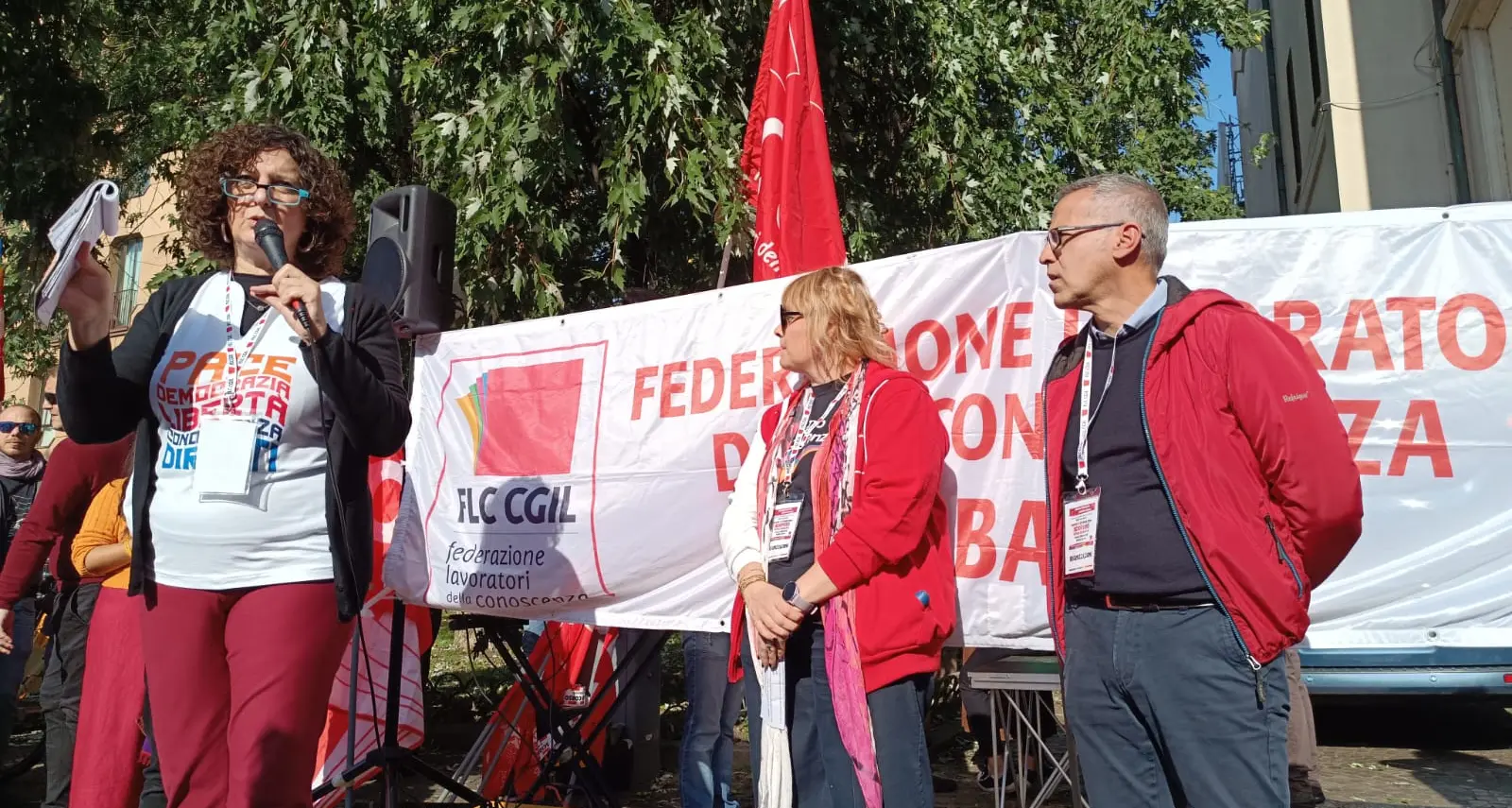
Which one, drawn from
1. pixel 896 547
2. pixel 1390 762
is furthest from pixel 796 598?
pixel 1390 762

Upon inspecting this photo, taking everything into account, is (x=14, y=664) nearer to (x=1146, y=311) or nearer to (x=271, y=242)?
(x=271, y=242)

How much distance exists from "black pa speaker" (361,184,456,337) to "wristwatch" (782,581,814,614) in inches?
97.1

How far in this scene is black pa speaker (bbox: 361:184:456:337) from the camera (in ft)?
16.5

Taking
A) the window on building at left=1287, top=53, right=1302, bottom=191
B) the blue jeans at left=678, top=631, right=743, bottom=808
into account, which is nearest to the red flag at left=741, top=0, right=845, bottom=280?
the blue jeans at left=678, top=631, right=743, bottom=808

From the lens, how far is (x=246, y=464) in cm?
243

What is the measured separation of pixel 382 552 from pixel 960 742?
3458mm

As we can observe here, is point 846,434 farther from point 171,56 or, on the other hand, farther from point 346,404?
point 171,56

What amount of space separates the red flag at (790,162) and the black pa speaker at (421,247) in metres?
1.39

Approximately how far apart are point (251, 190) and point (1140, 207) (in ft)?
6.55

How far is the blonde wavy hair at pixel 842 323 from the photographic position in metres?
3.38

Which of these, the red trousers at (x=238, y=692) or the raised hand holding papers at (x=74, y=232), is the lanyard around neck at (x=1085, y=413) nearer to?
the red trousers at (x=238, y=692)

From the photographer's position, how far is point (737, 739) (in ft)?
23.8

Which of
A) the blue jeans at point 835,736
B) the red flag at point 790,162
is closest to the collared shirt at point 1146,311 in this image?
the blue jeans at point 835,736

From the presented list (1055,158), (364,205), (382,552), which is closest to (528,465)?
(382,552)
